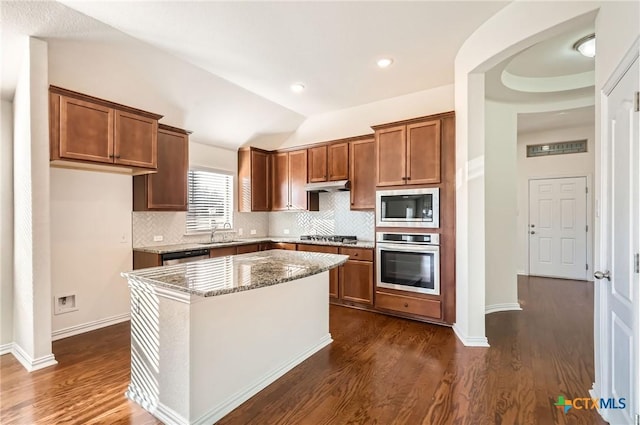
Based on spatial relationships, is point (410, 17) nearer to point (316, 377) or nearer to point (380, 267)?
point (380, 267)

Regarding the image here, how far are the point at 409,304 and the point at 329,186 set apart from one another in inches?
78.3

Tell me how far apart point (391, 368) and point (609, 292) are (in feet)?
5.31

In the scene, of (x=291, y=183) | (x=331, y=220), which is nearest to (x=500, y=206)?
(x=331, y=220)

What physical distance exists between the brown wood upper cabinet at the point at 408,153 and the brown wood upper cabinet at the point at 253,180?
222 centimetres

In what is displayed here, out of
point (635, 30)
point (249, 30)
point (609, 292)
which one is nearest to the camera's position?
point (635, 30)

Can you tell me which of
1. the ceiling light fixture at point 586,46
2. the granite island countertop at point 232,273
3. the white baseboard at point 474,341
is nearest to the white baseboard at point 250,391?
the granite island countertop at point 232,273

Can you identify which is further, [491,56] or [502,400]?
[491,56]

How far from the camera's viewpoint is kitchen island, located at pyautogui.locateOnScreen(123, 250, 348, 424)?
183 centimetres

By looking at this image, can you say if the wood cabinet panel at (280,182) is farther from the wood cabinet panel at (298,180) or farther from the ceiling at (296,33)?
the ceiling at (296,33)

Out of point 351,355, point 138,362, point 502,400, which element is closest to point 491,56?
point 502,400

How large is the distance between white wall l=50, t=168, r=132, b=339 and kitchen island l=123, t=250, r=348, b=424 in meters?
1.85

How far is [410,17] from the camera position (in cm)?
258

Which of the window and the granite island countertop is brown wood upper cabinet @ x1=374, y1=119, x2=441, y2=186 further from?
the window

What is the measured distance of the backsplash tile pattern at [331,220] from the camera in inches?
187
